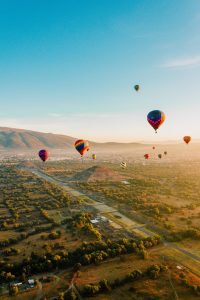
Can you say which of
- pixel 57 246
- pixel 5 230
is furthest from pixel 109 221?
pixel 5 230

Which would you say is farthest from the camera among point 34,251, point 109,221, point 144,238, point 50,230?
point 109,221

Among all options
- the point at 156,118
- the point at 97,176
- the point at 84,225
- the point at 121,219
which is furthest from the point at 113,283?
the point at 97,176

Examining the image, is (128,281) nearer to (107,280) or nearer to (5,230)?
(107,280)

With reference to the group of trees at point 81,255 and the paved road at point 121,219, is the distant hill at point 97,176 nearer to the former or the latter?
the paved road at point 121,219

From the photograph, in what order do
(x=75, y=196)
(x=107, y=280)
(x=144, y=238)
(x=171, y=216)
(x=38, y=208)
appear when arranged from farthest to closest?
(x=75, y=196)
(x=38, y=208)
(x=171, y=216)
(x=144, y=238)
(x=107, y=280)

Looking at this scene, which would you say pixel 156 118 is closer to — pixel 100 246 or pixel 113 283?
pixel 100 246

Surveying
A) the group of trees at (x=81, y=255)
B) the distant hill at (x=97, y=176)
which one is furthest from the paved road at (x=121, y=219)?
the distant hill at (x=97, y=176)

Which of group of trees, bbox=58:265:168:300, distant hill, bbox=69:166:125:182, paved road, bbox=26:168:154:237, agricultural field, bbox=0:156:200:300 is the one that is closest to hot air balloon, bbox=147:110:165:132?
agricultural field, bbox=0:156:200:300

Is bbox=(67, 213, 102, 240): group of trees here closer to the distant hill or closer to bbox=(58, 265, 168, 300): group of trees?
bbox=(58, 265, 168, 300): group of trees
